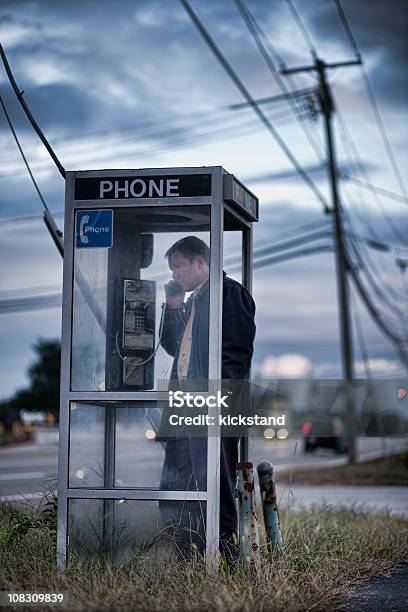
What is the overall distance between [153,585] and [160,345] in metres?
1.74

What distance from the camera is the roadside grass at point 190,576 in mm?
5449

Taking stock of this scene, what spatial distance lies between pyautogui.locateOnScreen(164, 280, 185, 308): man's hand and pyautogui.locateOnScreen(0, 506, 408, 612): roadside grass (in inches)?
63.5

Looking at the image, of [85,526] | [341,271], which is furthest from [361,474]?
[85,526]

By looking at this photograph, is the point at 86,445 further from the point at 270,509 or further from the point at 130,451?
the point at 270,509

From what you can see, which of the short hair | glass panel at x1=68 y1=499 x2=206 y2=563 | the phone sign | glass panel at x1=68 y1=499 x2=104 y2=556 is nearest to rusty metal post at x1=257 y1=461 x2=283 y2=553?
glass panel at x1=68 y1=499 x2=206 y2=563

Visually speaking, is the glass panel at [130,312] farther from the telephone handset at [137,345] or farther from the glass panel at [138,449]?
the glass panel at [138,449]

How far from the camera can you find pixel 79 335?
6898 mm

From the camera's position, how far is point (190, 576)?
6.08 meters

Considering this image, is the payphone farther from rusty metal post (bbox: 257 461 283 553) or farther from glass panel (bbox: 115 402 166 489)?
rusty metal post (bbox: 257 461 283 553)

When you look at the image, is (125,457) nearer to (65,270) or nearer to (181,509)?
(181,509)

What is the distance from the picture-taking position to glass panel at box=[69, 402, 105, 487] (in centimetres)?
680

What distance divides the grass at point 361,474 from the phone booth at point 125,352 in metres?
12.5

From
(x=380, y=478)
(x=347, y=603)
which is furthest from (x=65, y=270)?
(x=380, y=478)

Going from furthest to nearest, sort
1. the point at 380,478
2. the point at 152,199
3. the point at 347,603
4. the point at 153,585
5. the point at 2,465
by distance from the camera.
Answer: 1. the point at 2,465
2. the point at 380,478
3. the point at 152,199
4. the point at 347,603
5. the point at 153,585
